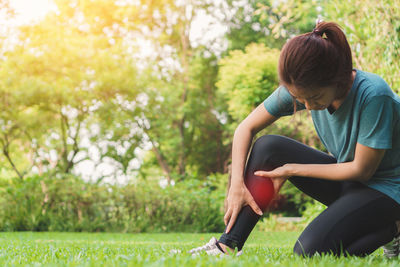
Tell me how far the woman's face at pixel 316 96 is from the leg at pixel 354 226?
1.79ft

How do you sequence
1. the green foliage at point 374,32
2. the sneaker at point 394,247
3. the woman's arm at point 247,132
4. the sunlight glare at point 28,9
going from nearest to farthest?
1. the sneaker at point 394,247
2. the woman's arm at point 247,132
3. the green foliage at point 374,32
4. the sunlight glare at point 28,9

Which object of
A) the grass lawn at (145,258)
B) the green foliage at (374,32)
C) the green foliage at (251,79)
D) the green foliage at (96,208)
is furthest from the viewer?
the green foliage at (251,79)

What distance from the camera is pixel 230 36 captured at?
20.5 meters

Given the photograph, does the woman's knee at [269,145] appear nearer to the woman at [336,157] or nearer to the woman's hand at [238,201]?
the woman at [336,157]

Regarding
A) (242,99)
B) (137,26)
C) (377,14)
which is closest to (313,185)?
(377,14)

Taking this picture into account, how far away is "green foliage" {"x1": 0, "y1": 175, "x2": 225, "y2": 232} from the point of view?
8180 millimetres

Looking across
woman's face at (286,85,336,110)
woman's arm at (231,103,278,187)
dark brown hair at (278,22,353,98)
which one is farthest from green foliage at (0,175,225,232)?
dark brown hair at (278,22,353,98)

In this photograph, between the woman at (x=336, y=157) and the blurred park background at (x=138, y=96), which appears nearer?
the woman at (x=336, y=157)

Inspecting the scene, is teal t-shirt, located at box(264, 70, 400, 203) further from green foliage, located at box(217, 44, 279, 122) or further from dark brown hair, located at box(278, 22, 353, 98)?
green foliage, located at box(217, 44, 279, 122)

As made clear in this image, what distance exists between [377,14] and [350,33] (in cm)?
84

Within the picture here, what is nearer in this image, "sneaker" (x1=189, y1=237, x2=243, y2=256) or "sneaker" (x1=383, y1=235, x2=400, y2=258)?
"sneaker" (x1=189, y1=237, x2=243, y2=256)

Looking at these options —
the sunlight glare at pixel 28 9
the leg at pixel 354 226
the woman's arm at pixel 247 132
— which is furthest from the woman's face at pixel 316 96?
the sunlight glare at pixel 28 9

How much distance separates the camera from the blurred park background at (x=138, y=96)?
8.29m

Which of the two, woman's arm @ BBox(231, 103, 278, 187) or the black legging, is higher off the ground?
woman's arm @ BBox(231, 103, 278, 187)
